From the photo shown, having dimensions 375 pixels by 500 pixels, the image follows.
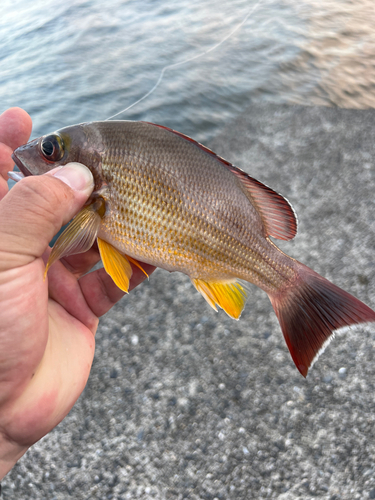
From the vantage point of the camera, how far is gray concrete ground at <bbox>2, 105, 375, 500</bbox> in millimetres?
2123

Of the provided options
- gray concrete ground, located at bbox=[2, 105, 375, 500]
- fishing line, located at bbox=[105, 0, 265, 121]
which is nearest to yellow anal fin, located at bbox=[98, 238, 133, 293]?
gray concrete ground, located at bbox=[2, 105, 375, 500]

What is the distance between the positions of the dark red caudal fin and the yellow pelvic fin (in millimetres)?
1007

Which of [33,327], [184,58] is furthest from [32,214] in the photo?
[184,58]

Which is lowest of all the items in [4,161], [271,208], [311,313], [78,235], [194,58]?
[194,58]

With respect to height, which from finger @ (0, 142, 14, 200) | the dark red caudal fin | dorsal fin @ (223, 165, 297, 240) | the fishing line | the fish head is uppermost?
the fish head

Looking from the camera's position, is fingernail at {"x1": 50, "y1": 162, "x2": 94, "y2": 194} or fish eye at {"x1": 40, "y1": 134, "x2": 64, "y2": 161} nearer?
fingernail at {"x1": 50, "y1": 162, "x2": 94, "y2": 194}

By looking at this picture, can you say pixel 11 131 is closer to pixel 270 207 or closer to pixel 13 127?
pixel 13 127

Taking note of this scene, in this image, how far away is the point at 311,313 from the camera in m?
1.84

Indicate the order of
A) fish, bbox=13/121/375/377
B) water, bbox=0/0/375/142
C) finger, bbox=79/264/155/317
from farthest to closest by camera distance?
water, bbox=0/0/375/142 → finger, bbox=79/264/155/317 → fish, bbox=13/121/375/377

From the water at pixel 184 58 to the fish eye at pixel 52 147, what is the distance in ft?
12.5

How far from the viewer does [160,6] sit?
1012cm

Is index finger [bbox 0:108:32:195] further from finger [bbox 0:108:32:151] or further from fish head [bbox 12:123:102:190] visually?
fish head [bbox 12:123:102:190]

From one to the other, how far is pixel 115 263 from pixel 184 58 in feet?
22.4

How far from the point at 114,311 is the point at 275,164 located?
2642 mm
